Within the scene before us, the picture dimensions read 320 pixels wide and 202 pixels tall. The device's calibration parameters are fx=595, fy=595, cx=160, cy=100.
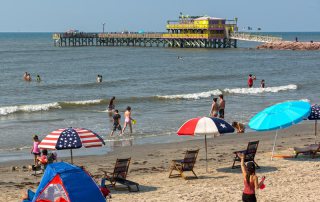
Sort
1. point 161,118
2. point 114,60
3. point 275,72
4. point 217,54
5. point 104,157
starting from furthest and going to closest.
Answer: point 217,54
point 114,60
point 275,72
point 161,118
point 104,157

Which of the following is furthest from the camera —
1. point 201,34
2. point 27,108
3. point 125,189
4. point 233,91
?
point 201,34

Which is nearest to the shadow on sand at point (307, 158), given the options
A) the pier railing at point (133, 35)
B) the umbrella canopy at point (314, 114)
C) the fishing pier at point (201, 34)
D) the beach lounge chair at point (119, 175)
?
the umbrella canopy at point (314, 114)

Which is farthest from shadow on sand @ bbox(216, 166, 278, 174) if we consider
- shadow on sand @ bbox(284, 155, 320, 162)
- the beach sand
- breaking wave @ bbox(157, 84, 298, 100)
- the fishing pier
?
the fishing pier

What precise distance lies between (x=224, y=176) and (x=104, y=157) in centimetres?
435

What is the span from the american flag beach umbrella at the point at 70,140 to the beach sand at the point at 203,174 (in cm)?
122

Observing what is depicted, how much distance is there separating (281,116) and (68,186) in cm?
632

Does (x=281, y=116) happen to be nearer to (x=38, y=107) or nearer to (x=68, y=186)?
(x=68, y=186)

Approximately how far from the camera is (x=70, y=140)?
12336mm

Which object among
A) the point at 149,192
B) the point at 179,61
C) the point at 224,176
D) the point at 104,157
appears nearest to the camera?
the point at 149,192

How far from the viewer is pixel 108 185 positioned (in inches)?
520

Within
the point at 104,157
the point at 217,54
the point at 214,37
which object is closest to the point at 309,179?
the point at 104,157

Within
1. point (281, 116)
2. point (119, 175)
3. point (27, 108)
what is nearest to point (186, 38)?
point (27, 108)

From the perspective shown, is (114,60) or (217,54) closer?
(114,60)

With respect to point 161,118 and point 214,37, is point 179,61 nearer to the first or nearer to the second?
point 214,37
